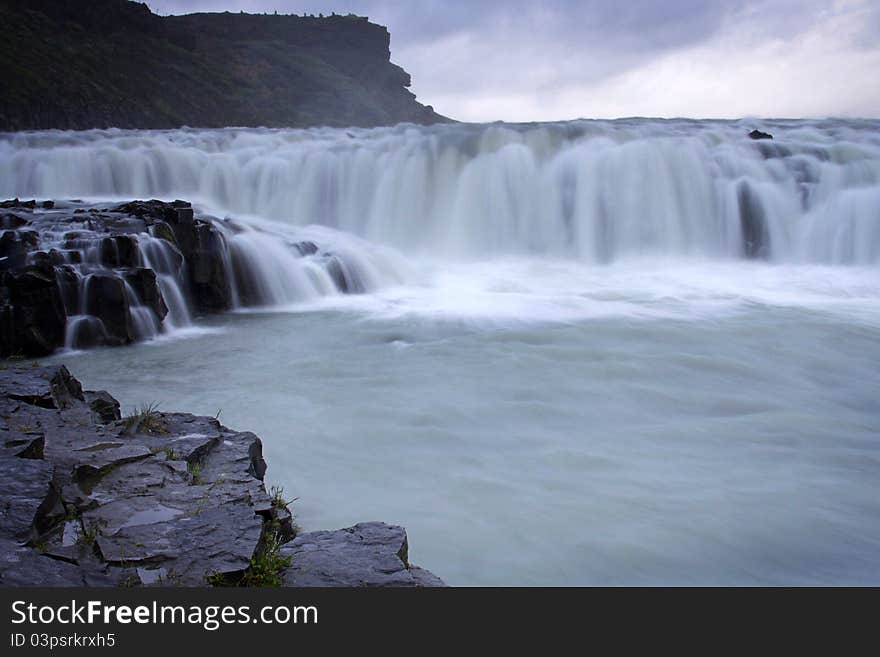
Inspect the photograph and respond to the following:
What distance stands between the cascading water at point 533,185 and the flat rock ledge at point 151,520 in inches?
571

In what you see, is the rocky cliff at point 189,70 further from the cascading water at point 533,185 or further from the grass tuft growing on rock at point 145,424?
the grass tuft growing on rock at point 145,424

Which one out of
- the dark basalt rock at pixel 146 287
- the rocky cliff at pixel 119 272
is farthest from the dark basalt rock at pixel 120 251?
the dark basalt rock at pixel 146 287

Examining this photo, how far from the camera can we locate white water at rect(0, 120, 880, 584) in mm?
4320

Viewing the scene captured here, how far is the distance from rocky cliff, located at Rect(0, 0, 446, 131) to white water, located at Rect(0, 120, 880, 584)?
1441 centimetres

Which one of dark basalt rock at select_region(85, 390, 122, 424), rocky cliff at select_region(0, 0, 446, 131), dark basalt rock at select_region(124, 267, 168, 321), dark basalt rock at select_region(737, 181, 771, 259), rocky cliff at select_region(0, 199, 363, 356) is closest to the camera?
dark basalt rock at select_region(85, 390, 122, 424)

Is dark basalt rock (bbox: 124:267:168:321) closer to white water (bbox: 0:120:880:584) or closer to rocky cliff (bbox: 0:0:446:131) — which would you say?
white water (bbox: 0:120:880:584)

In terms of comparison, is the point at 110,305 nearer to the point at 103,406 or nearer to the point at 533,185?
the point at 103,406

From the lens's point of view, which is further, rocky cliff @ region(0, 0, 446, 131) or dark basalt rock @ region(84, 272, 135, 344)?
rocky cliff @ region(0, 0, 446, 131)

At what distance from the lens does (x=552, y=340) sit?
966cm

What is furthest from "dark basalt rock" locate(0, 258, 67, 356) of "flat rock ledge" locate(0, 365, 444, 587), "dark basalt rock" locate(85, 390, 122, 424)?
"flat rock ledge" locate(0, 365, 444, 587)

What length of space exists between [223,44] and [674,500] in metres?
71.1

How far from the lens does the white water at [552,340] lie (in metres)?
4.32

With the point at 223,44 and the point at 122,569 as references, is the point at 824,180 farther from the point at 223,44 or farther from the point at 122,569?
the point at 223,44

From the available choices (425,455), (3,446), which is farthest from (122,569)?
(425,455)
